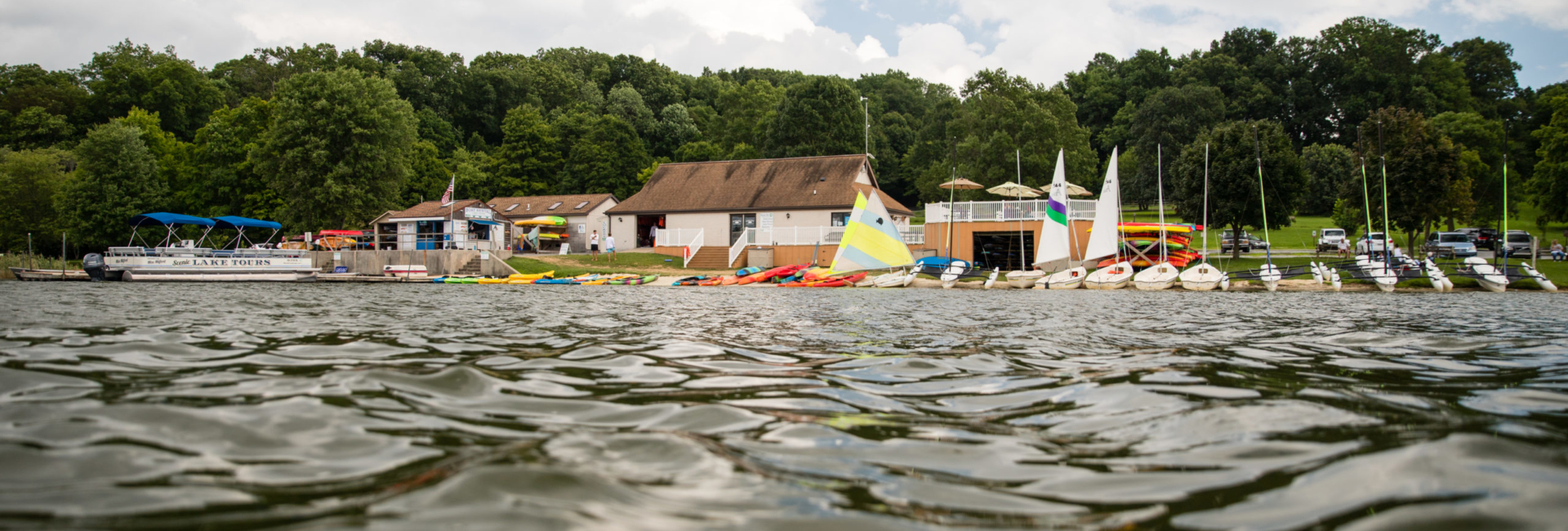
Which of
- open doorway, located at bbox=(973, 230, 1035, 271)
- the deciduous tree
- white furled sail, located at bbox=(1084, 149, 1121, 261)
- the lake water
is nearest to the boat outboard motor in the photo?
the deciduous tree

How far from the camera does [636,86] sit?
9188 centimetres

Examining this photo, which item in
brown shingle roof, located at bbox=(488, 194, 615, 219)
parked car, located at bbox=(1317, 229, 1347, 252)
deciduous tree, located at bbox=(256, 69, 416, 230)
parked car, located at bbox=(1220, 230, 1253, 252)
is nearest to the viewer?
deciduous tree, located at bbox=(256, 69, 416, 230)

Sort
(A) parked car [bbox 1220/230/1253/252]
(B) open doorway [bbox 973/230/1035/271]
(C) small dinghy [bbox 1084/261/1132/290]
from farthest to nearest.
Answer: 1. (A) parked car [bbox 1220/230/1253/252]
2. (B) open doorway [bbox 973/230/1035/271]
3. (C) small dinghy [bbox 1084/261/1132/290]

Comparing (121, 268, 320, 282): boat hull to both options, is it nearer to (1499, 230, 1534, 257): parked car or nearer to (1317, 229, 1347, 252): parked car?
(1317, 229, 1347, 252): parked car

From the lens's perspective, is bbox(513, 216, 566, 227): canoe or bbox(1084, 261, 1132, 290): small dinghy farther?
bbox(513, 216, 566, 227): canoe

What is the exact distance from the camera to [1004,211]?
3519 centimetres

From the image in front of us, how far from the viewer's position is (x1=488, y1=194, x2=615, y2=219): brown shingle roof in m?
49.5

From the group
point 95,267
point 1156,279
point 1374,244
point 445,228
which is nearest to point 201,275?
point 95,267

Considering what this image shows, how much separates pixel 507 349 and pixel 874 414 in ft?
13.6

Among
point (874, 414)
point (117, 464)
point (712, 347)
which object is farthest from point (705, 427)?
point (712, 347)

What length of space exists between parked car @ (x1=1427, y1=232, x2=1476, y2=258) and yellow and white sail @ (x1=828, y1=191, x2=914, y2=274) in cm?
2887

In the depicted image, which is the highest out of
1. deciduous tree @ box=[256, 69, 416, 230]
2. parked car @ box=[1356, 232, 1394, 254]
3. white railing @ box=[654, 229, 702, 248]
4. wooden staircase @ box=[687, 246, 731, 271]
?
deciduous tree @ box=[256, 69, 416, 230]

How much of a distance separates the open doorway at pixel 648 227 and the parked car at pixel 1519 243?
44328mm

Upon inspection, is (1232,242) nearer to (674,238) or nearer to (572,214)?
(674,238)
